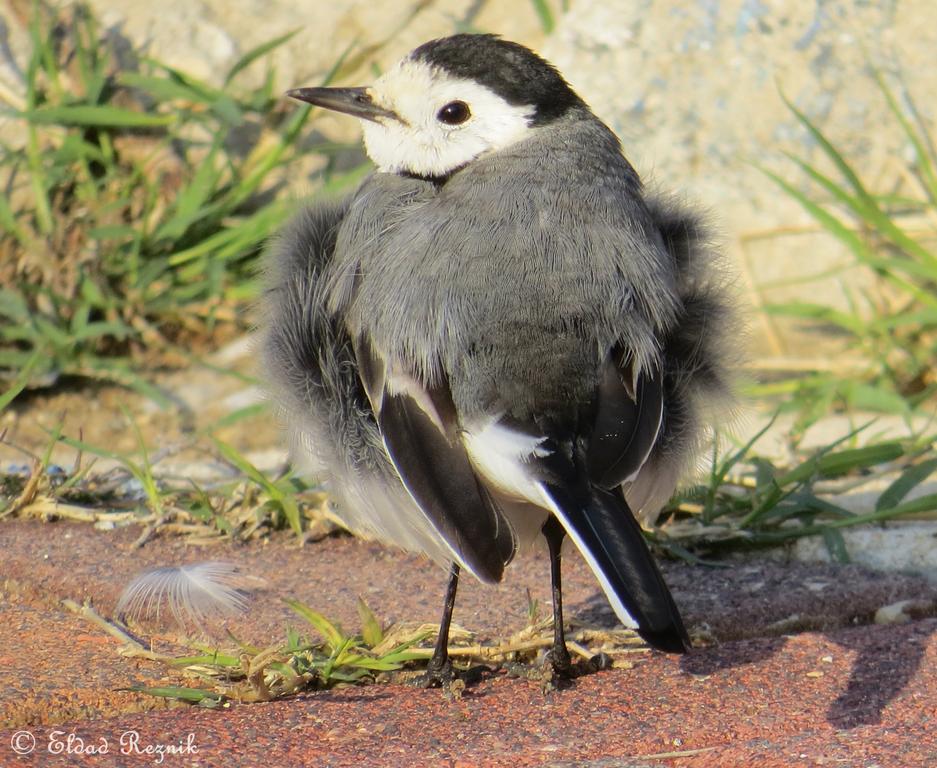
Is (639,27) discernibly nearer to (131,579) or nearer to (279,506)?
(279,506)

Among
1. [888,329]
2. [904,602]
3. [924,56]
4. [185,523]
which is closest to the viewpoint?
[904,602]

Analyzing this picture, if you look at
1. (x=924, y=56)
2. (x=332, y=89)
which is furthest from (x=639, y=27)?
(x=332, y=89)

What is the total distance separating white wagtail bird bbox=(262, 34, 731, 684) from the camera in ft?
8.75

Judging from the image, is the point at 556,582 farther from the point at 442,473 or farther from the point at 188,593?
the point at 188,593

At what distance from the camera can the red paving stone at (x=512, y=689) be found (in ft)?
7.75

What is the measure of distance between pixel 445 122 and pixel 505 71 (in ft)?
0.61

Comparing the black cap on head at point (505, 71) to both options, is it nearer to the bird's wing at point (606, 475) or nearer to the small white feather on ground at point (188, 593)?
the bird's wing at point (606, 475)

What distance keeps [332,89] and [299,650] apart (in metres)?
1.55

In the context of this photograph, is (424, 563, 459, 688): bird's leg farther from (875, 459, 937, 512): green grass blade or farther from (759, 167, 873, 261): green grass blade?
(759, 167, 873, 261): green grass blade

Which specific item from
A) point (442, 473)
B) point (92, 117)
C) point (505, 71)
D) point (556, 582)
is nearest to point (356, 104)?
point (505, 71)

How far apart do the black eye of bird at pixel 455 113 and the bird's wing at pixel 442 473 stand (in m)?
0.72

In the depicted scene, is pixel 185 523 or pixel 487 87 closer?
pixel 487 87

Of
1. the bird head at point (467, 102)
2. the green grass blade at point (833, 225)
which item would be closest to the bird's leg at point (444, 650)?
the bird head at point (467, 102)

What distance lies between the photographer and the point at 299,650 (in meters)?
2.74
